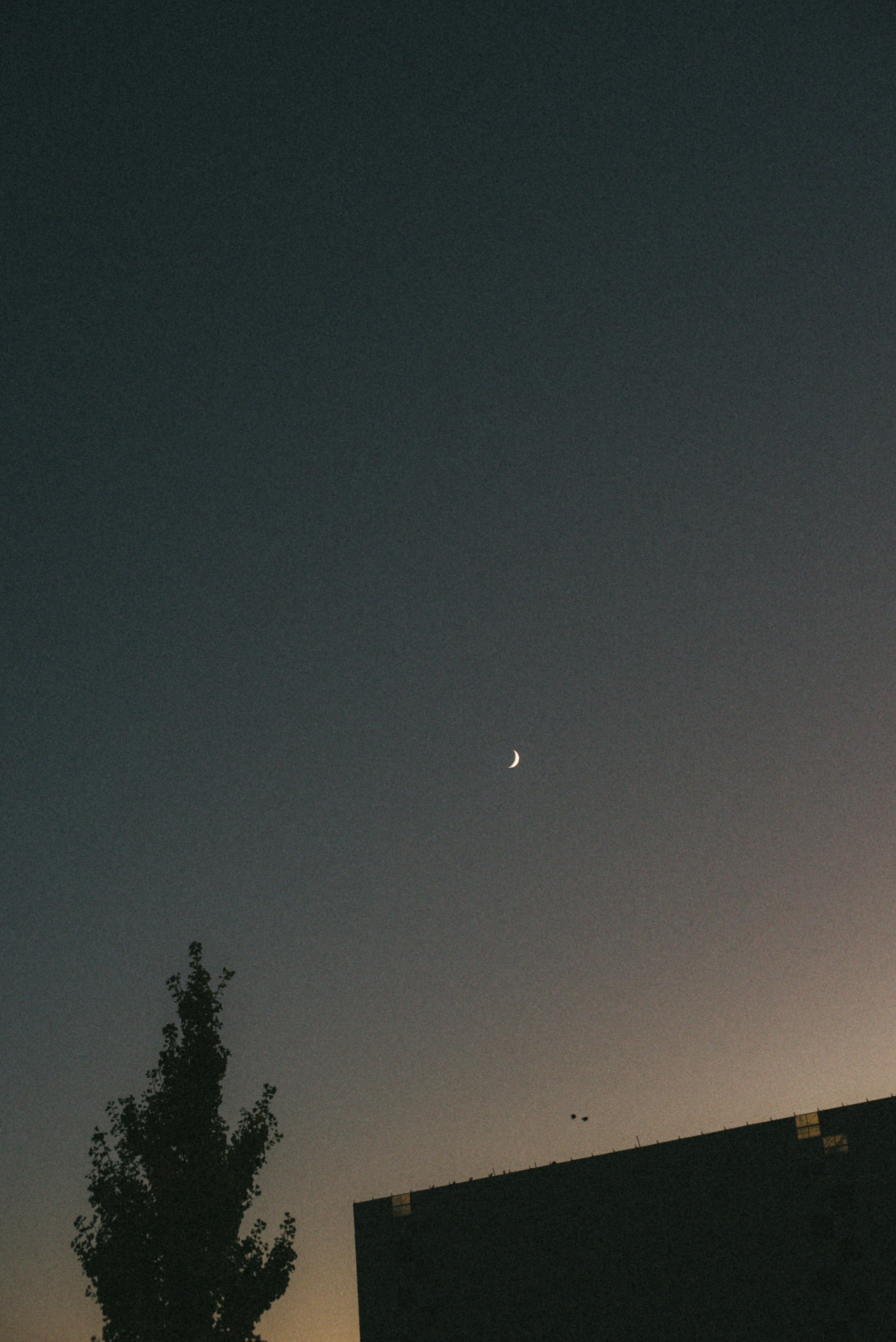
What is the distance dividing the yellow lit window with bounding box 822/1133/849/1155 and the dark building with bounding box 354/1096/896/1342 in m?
0.09

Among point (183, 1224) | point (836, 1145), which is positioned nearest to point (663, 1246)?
point (836, 1145)

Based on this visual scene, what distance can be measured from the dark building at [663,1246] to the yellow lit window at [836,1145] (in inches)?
3.5

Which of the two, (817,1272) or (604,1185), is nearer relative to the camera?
(817,1272)

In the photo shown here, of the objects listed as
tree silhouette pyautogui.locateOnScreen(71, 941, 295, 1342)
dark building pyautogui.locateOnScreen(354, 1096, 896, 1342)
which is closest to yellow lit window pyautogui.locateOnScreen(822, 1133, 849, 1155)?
dark building pyautogui.locateOnScreen(354, 1096, 896, 1342)

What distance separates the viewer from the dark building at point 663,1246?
58656 mm

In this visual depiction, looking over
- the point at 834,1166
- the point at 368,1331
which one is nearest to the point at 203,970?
the point at 834,1166

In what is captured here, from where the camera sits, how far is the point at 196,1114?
2942 centimetres

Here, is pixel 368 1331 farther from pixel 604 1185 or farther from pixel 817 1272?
pixel 817 1272

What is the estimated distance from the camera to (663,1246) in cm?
6588

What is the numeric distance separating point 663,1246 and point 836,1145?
45.0ft

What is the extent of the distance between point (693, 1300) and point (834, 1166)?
12672 mm

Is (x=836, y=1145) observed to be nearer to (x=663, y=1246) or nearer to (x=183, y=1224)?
(x=663, y=1246)

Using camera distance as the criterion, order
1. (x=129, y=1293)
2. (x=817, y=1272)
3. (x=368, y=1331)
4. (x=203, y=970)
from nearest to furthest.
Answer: (x=129, y=1293) → (x=203, y=970) → (x=817, y=1272) → (x=368, y=1331)

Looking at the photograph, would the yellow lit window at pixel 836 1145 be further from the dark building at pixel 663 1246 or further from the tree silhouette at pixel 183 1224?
the tree silhouette at pixel 183 1224
